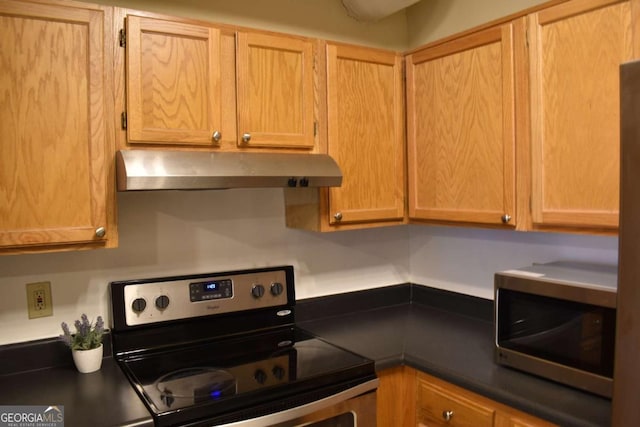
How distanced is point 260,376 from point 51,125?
1008 mm

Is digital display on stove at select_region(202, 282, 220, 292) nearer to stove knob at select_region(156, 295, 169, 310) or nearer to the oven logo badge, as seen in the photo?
stove knob at select_region(156, 295, 169, 310)

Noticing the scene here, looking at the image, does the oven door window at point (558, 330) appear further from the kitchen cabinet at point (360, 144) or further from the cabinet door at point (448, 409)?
the kitchen cabinet at point (360, 144)

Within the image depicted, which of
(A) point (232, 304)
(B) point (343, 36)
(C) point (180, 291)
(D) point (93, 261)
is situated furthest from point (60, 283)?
(B) point (343, 36)

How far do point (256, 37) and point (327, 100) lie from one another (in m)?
0.36

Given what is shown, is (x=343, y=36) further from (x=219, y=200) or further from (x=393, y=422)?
(x=393, y=422)

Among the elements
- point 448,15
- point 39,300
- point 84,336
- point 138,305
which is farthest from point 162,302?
point 448,15

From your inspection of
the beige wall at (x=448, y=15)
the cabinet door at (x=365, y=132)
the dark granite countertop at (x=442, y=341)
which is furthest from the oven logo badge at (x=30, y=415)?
the beige wall at (x=448, y=15)

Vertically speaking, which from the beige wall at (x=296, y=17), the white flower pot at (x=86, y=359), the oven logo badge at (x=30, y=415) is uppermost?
the beige wall at (x=296, y=17)

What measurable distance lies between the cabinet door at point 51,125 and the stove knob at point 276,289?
77cm

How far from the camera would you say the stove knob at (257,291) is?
6.97 feet

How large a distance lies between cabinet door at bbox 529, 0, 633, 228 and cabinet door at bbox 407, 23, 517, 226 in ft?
0.37

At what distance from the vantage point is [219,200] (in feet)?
7.07

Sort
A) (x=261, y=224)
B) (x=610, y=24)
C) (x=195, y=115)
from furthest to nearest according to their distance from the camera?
(x=261, y=224)
(x=195, y=115)
(x=610, y=24)

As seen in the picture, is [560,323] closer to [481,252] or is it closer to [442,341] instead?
[442,341]
